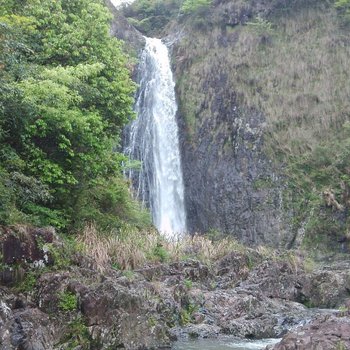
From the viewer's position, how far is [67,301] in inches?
394

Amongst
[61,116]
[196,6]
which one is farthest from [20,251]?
[196,6]

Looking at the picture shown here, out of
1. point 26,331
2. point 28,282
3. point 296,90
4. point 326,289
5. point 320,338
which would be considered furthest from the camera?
point 296,90

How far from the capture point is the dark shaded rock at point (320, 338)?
732cm

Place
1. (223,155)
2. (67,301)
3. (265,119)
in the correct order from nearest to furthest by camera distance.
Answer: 1. (67,301)
2. (223,155)
3. (265,119)

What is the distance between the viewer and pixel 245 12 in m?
34.2

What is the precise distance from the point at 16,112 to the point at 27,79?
132 cm

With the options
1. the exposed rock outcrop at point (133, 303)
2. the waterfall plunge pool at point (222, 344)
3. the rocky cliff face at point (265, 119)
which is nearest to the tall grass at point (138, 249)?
the exposed rock outcrop at point (133, 303)

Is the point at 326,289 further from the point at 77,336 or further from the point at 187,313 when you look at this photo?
the point at 77,336

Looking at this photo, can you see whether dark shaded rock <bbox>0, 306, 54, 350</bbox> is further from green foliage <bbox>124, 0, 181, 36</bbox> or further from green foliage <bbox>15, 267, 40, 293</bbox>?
green foliage <bbox>124, 0, 181, 36</bbox>

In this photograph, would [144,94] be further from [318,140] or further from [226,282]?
[226,282]

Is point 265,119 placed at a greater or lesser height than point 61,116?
greater

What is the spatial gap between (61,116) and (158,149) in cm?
1473

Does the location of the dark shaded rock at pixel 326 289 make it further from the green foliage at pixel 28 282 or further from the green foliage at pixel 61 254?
the green foliage at pixel 28 282

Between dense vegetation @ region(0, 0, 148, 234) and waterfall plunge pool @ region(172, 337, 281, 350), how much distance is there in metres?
4.16
